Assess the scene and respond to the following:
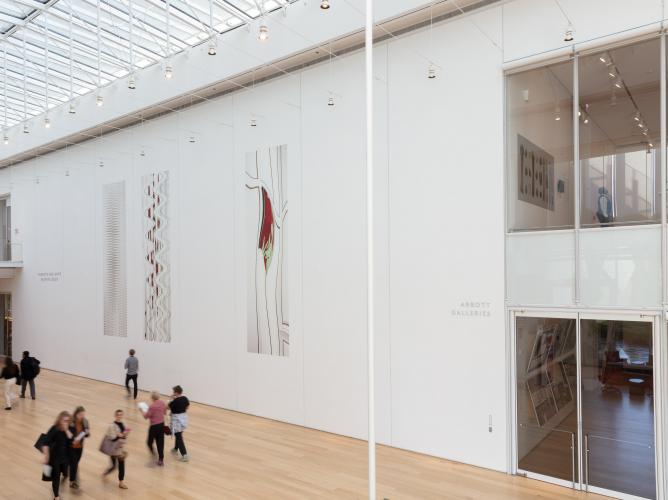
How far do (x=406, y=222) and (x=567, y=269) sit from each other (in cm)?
290

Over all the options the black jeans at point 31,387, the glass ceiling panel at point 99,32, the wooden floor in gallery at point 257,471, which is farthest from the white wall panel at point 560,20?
the black jeans at point 31,387

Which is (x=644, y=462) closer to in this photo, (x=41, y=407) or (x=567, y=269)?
(x=567, y=269)

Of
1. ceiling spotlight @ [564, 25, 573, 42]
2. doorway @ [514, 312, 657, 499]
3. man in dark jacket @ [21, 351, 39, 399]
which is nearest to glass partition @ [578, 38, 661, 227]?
ceiling spotlight @ [564, 25, 573, 42]

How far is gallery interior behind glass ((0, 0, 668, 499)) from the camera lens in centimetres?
740

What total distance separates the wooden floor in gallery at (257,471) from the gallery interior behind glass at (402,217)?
0.79ft

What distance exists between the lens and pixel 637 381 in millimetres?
7234

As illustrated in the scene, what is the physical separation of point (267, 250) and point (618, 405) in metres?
7.49

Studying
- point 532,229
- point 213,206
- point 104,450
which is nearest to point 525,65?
point 532,229

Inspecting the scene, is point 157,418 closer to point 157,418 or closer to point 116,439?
point 157,418

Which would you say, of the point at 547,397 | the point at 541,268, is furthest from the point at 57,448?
the point at 541,268

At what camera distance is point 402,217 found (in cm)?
953

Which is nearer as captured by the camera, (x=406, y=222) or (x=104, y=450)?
(x=104, y=450)

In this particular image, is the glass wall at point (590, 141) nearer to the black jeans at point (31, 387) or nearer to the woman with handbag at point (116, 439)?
the woman with handbag at point (116, 439)

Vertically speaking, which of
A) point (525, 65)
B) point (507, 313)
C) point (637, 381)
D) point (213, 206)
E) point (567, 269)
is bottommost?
point (637, 381)
